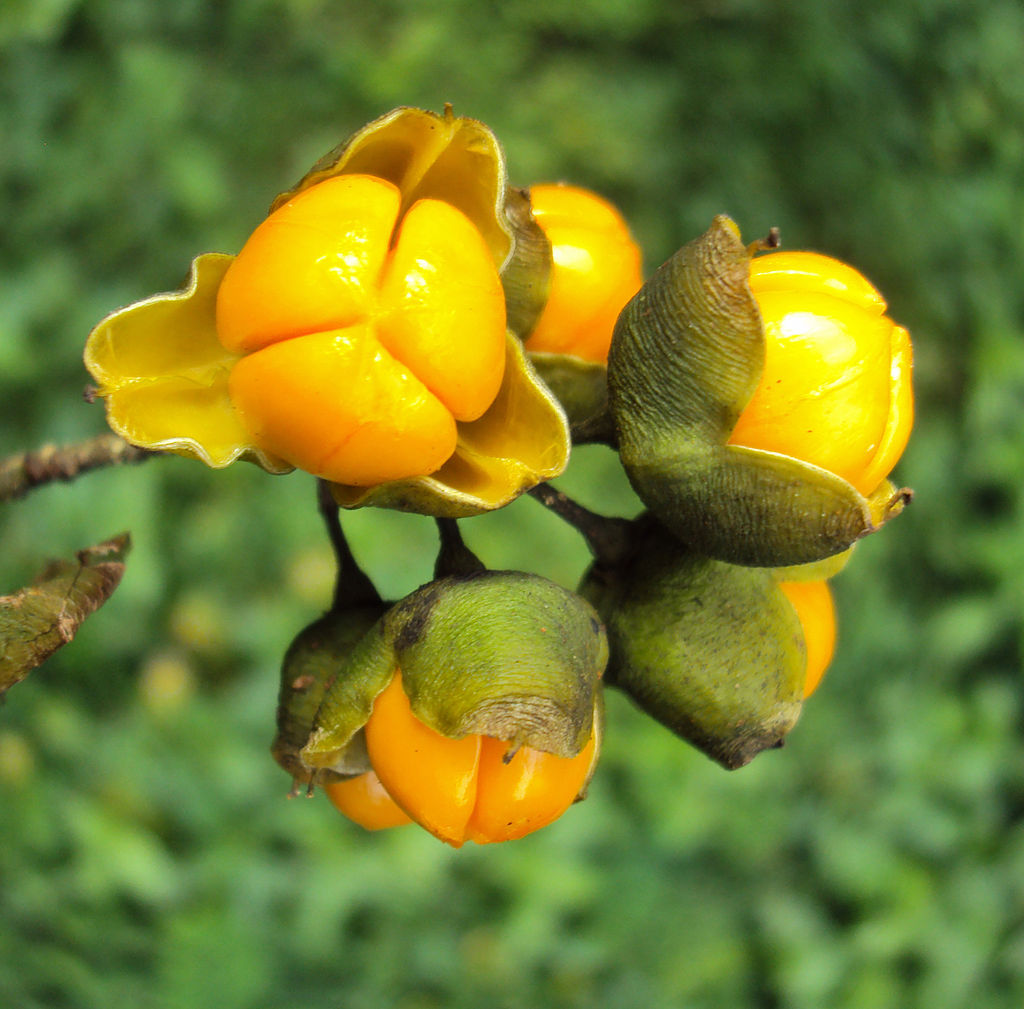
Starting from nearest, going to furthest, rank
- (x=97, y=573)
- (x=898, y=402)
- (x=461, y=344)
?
(x=461, y=344) → (x=898, y=402) → (x=97, y=573)

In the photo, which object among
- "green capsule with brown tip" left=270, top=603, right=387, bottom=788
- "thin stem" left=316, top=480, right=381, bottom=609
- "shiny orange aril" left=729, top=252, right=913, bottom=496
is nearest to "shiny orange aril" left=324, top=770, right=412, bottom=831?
"green capsule with brown tip" left=270, top=603, right=387, bottom=788

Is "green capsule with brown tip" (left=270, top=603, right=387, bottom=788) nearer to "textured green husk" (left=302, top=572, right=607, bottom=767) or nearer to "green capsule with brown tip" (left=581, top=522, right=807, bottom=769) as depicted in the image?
"textured green husk" (left=302, top=572, right=607, bottom=767)

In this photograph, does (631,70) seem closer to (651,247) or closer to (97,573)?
(651,247)

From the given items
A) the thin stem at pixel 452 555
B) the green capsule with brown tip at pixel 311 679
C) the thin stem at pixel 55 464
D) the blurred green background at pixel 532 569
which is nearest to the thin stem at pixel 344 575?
the green capsule with brown tip at pixel 311 679

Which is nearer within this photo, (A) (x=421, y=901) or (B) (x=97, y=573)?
(B) (x=97, y=573)

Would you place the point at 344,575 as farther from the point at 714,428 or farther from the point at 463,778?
the point at 714,428

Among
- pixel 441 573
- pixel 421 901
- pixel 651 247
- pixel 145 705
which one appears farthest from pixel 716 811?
pixel 441 573

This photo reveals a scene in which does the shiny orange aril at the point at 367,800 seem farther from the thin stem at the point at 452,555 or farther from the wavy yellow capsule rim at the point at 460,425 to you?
the wavy yellow capsule rim at the point at 460,425
